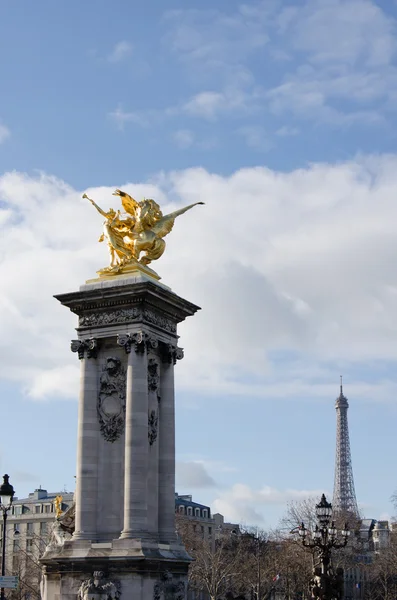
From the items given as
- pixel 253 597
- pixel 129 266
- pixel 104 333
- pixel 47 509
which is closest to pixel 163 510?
pixel 104 333

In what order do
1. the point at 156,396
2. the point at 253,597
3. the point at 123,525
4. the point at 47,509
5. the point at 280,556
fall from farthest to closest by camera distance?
the point at 47,509
the point at 253,597
the point at 280,556
the point at 156,396
the point at 123,525

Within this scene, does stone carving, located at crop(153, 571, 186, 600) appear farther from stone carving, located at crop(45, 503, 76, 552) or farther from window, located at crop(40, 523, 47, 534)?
window, located at crop(40, 523, 47, 534)

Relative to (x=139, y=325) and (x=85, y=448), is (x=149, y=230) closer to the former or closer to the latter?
(x=139, y=325)

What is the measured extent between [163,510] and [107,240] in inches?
333

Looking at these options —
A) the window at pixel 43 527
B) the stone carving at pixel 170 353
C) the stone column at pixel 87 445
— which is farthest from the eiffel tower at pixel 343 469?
the stone column at pixel 87 445

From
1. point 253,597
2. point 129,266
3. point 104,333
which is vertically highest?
point 129,266

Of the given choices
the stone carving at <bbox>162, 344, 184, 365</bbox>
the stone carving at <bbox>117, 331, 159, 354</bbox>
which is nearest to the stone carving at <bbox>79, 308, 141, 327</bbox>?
the stone carving at <bbox>117, 331, 159, 354</bbox>

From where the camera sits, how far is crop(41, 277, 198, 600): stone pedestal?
26.2m

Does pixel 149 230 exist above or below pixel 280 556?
above

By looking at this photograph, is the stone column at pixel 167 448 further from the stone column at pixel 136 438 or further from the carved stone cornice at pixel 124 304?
the stone column at pixel 136 438

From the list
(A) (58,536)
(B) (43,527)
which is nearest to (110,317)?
(A) (58,536)

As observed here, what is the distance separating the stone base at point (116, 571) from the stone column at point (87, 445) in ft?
2.20

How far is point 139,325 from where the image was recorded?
27.9 m

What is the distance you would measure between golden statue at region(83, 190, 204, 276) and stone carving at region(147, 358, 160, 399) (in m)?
3.10
